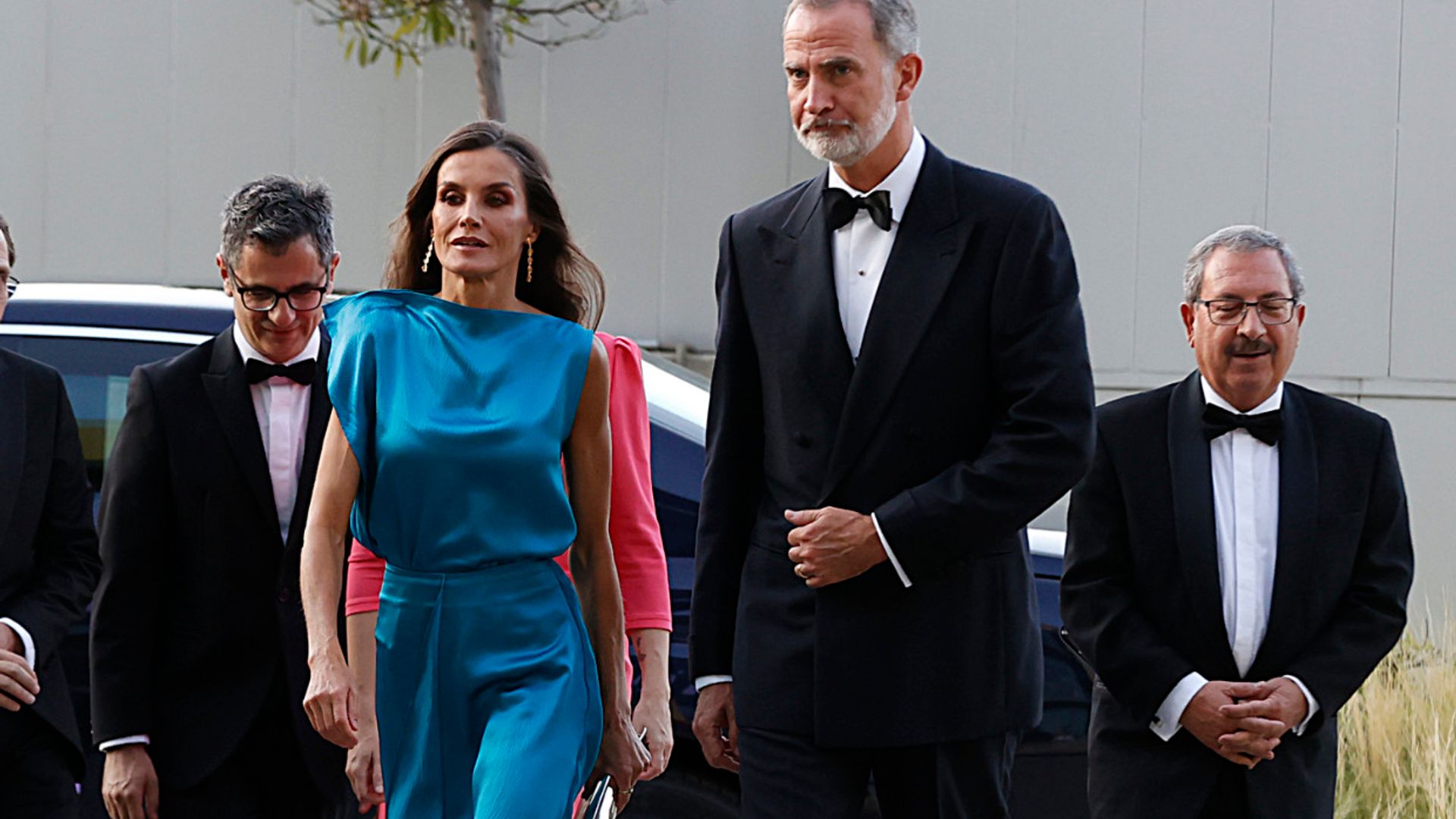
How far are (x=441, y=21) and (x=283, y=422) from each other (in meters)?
5.25

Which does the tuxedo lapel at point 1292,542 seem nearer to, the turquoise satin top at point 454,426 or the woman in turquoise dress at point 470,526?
the woman in turquoise dress at point 470,526

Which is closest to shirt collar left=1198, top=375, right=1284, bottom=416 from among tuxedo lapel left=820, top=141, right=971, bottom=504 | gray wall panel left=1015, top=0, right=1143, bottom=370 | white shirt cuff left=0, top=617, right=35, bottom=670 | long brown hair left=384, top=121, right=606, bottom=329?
tuxedo lapel left=820, top=141, right=971, bottom=504

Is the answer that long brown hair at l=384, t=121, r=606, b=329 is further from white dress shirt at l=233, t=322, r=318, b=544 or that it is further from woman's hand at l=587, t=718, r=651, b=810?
woman's hand at l=587, t=718, r=651, b=810

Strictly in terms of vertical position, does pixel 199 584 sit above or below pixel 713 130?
below

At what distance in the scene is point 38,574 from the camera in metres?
3.66

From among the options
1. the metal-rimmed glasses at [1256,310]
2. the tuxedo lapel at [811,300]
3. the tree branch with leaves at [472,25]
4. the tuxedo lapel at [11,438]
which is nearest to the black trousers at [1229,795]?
the metal-rimmed glasses at [1256,310]

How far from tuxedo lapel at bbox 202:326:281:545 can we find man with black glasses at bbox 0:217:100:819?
31 cm

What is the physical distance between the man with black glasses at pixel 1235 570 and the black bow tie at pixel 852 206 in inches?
32.2

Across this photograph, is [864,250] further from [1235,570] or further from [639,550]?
[1235,570]

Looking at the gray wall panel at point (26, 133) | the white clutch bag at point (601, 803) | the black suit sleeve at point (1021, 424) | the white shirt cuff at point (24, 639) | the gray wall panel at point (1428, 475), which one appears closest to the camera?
the black suit sleeve at point (1021, 424)

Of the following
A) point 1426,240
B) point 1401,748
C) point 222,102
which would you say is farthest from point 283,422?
point 1426,240

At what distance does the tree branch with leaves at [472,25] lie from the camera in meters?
8.71

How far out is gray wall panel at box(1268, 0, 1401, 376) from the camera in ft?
31.8

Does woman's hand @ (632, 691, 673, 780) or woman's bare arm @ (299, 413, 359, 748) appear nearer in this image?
woman's bare arm @ (299, 413, 359, 748)
